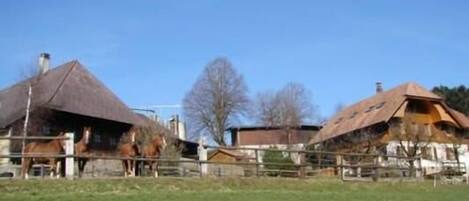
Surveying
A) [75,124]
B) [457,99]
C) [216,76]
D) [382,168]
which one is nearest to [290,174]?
[382,168]

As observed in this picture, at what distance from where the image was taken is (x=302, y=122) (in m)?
77.4

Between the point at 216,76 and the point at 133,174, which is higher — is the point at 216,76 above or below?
above

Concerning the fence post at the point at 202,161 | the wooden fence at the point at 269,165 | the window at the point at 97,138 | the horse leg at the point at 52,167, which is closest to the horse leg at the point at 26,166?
the wooden fence at the point at 269,165

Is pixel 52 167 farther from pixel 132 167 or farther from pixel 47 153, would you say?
pixel 132 167

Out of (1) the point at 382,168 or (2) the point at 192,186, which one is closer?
(2) the point at 192,186

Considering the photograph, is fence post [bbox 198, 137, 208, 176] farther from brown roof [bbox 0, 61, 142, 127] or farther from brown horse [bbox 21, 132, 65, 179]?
brown roof [bbox 0, 61, 142, 127]

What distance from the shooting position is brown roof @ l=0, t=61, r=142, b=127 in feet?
131

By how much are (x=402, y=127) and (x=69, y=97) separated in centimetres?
2636

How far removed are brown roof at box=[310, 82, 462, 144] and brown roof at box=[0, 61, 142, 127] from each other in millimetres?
21439

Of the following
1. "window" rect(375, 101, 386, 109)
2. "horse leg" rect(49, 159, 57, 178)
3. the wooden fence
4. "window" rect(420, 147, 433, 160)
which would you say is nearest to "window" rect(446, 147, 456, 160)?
"window" rect(420, 147, 433, 160)

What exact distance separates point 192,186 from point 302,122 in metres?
58.1

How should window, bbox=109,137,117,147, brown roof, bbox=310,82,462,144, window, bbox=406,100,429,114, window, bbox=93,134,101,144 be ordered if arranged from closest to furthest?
1. window, bbox=93,134,101,144
2. window, bbox=109,137,117,147
3. brown roof, bbox=310,82,462,144
4. window, bbox=406,100,429,114

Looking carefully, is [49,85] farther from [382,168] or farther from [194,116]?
[194,116]

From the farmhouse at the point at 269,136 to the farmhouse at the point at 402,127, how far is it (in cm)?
1159
